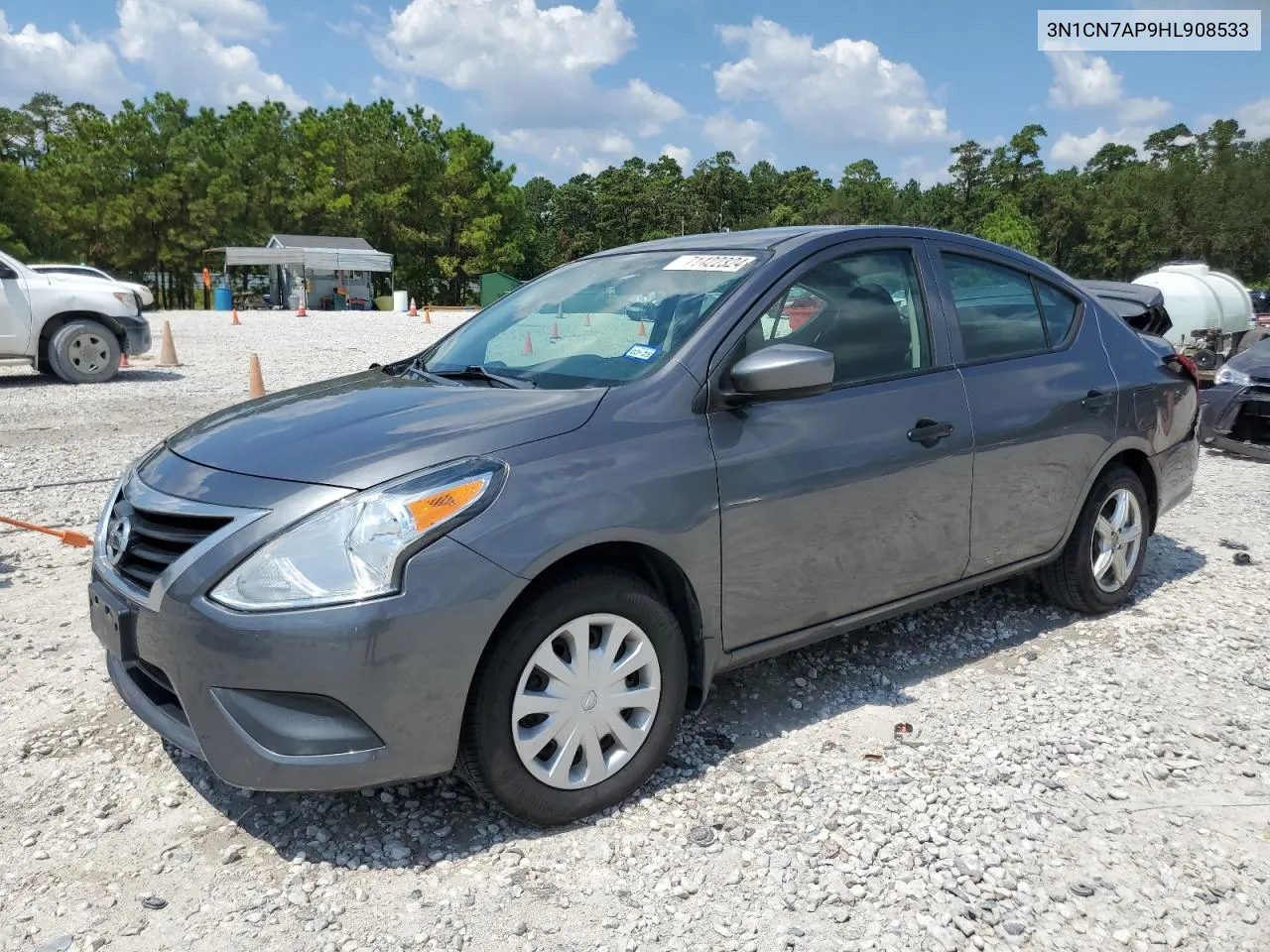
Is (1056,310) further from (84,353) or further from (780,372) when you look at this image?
(84,353)

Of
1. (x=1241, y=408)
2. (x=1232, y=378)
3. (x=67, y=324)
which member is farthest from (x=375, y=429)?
(x=67, y=324)

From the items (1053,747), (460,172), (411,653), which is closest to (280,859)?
(411,653)

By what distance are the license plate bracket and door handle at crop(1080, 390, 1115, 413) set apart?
12.2ft

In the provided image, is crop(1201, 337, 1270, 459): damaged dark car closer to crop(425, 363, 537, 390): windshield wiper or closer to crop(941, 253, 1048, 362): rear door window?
crop(941, 253, 1048, 362): rear door window

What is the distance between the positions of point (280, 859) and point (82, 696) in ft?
4.92

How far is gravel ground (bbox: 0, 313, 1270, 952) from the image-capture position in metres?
2.51

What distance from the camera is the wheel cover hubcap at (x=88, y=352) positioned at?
41.8ft

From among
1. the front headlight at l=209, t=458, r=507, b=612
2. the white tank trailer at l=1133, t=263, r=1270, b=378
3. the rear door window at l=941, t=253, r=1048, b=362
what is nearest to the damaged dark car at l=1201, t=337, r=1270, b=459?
the white tank trailer at l=1133, t=263, r=1270, b=378

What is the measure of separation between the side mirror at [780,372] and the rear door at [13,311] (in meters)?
11.9

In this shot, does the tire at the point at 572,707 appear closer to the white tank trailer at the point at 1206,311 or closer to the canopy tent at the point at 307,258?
the white tank trailer at the point at 1206,311

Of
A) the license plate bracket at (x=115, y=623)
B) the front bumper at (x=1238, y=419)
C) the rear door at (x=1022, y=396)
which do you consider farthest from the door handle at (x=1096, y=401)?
the front bumper at (x=1238, y=419)

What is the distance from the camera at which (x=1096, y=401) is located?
435 cm

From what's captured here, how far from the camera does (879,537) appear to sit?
3.56 meters

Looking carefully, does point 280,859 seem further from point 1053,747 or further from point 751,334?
point 1053,747
